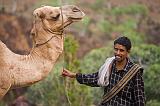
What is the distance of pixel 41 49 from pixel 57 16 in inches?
15.5

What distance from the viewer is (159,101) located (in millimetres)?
9656

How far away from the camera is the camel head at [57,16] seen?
189 inches

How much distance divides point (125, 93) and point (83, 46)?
45.2 ft

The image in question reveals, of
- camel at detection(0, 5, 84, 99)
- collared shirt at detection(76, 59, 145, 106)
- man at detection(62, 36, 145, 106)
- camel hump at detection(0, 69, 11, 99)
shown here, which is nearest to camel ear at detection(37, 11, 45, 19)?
camel at detection(0, 5, 84, 99)

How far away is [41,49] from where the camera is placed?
15.9ft

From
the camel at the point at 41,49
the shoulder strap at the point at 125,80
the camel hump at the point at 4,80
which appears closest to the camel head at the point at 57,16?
the camel at the point at 41,49

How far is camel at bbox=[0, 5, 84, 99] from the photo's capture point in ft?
15.7

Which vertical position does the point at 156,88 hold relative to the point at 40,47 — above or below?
below

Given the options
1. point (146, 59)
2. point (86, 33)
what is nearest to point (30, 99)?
point (146, 59)

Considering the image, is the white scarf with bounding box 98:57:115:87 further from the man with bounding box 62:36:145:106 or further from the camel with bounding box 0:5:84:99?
the camel with bounding box 0:5:84:99

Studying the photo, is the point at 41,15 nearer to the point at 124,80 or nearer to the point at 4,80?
the point at 4,80

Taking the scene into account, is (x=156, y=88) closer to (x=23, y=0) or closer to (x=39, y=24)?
(x=39, y=24)

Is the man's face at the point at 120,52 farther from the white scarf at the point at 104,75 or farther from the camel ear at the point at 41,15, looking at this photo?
the camel ear at the point at 41,15

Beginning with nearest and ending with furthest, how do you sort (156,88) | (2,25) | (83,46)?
(156,88) < (2,25) < (83,46)
